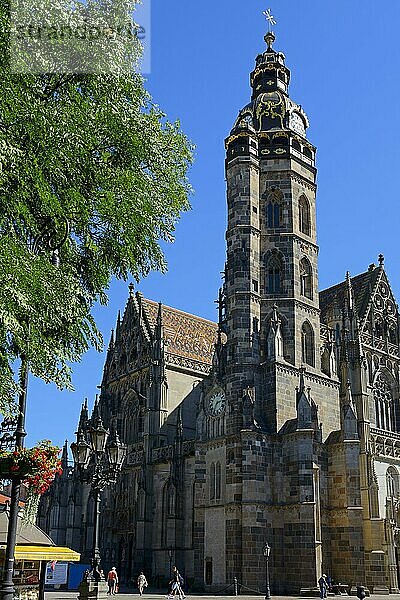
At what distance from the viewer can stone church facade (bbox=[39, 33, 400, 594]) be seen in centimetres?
3759

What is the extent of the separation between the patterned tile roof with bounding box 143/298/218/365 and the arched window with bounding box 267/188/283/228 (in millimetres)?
14728

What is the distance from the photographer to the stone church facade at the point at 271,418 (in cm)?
3759

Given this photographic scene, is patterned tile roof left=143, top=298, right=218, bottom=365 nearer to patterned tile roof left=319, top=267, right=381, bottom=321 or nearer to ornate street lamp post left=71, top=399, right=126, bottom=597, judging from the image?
patterned tile roof left=319, top=267, right=381, bottom=321

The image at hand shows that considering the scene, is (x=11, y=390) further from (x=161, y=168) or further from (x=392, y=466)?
(x=392, y=466)

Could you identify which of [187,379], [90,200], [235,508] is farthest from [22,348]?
[187,379]

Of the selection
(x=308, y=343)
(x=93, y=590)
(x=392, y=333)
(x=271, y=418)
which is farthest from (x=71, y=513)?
(x=93, y=590)

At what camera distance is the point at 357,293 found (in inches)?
2068

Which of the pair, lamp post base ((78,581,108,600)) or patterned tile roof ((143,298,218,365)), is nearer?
lamp post base ((78,581,108,600))

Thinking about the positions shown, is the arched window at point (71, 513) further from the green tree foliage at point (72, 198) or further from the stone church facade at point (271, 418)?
the green tree foliage at point (72, 198)

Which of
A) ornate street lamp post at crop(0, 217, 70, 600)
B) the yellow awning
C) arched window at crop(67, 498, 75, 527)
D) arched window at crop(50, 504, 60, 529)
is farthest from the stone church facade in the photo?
ornate street lamp post at crop(0, 217, 70, 600)

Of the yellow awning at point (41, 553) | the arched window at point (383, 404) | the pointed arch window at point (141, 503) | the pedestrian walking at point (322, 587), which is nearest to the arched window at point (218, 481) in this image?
the pedestrian walking at point (322, 587)

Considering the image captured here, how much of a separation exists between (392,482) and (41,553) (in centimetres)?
3031

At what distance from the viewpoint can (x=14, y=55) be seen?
38.0 ft

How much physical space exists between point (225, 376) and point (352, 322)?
10.2m
